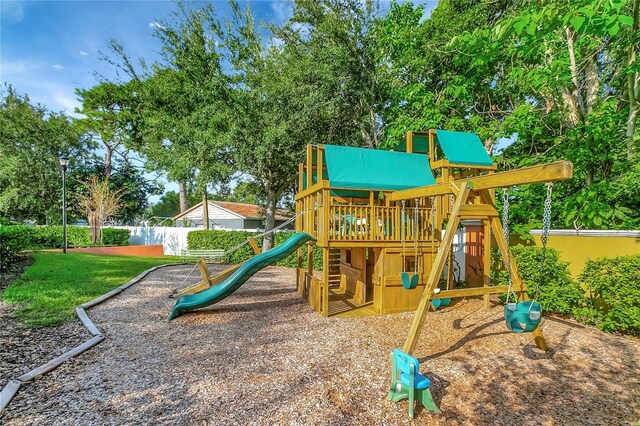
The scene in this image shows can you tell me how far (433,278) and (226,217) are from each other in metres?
24.9

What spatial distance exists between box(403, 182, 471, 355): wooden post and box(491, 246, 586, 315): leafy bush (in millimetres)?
3043

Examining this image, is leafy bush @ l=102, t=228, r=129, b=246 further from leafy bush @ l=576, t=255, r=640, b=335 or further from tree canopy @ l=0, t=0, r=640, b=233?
leafy bush @ l=576, t=255, r=640, b=335

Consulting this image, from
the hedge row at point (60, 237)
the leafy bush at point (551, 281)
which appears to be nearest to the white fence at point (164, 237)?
the hedge row at point (60, 237)

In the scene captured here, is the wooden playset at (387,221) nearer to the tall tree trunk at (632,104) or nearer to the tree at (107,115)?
the tall tree trunk at (632,104)

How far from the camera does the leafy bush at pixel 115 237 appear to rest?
806 inches

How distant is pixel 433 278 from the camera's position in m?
4.14

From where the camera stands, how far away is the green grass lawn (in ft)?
20.2

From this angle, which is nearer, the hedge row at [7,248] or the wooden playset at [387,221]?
the wooden playset at [387,221]

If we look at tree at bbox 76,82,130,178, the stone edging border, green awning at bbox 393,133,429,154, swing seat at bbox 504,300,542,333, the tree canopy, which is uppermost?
tree at bbox 76,82,130,178

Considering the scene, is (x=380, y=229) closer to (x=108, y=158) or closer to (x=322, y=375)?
(x=322, y=375)

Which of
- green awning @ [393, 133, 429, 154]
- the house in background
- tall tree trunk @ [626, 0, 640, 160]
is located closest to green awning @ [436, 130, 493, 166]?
green awning @ [393, 133, 429, 154]

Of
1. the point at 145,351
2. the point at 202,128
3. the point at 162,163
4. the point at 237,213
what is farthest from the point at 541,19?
the point at 237,213

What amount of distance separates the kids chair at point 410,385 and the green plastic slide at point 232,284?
408 centimetres

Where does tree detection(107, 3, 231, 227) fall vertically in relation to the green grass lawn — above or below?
above
